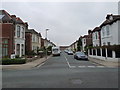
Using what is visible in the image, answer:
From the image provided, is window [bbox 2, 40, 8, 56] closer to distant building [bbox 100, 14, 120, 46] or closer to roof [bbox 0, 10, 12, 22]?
roof [bbox 0, 10, 12, 22]

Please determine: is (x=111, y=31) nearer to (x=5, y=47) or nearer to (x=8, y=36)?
(x=8, y=36)

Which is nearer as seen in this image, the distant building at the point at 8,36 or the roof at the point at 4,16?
the distant building at the point at 8,36

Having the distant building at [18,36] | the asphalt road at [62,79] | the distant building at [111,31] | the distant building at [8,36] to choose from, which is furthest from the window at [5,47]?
the distant building at [111,31]

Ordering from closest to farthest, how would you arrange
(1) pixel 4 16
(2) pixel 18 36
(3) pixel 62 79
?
(3) pixel 62 79 < (1) pixel 4 16 < (2) pixel 18 36

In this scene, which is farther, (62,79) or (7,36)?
(7,36)

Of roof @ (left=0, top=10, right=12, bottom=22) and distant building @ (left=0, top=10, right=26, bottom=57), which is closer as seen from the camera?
distant building @ (left=0, top=10, right=26, bottom=57)

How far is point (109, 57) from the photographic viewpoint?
72.2 ft

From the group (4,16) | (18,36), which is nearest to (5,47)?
(18,36)

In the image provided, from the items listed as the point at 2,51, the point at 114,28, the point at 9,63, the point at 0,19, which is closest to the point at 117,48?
the point at 114,28

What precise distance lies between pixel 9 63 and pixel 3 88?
1214 centimetres

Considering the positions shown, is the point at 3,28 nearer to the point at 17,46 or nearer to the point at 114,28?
the point at 17,46

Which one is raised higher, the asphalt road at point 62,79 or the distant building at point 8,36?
the distant building at point 8,36

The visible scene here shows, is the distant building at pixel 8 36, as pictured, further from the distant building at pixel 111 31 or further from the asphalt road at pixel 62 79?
the distant building at pixel 111 31

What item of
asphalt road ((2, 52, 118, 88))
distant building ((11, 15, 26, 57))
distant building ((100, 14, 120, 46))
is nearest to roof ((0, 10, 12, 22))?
distant building ((11, 15, 26, 57))
